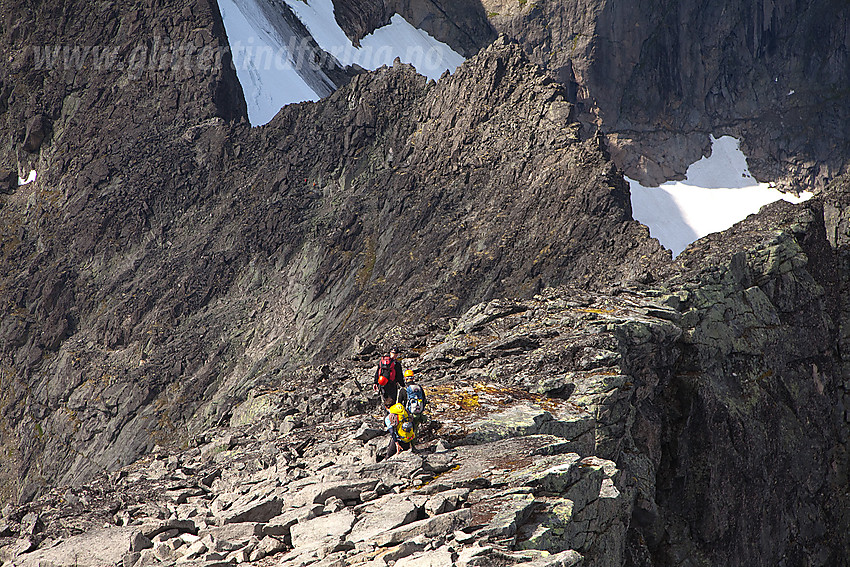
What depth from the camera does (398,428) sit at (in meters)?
20.9

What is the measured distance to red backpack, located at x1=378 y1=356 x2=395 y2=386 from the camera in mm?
24281

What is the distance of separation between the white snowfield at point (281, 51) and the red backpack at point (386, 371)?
80.9 meters

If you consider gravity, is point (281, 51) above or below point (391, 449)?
above

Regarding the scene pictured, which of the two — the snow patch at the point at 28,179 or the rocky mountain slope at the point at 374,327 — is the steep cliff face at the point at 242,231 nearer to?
the rocky mountain slope at the point at 374,327

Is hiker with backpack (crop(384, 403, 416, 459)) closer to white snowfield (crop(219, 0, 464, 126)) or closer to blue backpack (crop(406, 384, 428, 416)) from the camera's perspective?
blue backpack (crop(406, 384, 428, 416))

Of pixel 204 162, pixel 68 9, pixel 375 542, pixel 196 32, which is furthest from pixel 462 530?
pixel 68 9

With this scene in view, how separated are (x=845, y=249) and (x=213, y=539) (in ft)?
164

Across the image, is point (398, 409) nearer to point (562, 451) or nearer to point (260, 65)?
point (562, 451)

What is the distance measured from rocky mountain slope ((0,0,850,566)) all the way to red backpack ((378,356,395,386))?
5.69 ft

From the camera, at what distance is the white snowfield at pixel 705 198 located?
132 meters

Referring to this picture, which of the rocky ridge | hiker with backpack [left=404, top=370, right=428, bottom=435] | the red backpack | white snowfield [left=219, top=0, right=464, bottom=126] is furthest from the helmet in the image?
white snowfield [left=219, top=0, right=464, bottom=126]

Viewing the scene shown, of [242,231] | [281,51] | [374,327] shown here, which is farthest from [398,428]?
[281,51]

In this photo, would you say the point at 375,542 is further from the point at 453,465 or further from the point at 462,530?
the point at 453,465

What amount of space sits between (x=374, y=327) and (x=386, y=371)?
45.1m
